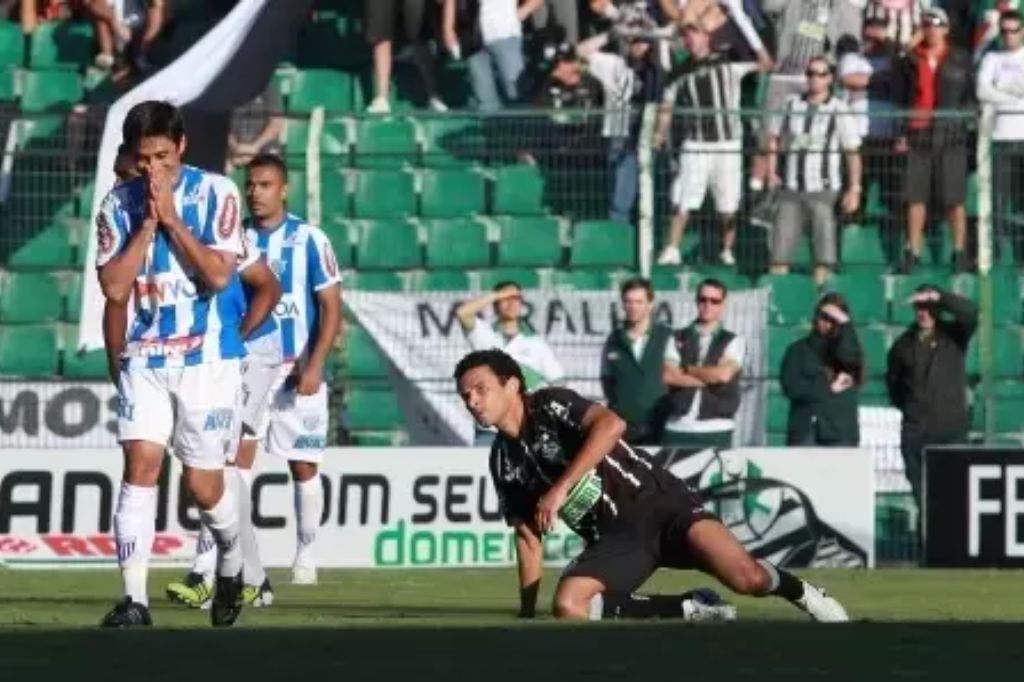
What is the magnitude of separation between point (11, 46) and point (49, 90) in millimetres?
596

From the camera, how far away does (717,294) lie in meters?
20.5

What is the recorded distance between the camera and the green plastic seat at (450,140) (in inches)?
866

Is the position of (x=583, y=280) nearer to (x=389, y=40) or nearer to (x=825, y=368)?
(x=825, y=368)

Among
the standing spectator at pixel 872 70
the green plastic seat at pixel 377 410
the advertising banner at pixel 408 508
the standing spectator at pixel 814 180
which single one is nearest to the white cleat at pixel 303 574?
the advertising banner at pixel 408 508

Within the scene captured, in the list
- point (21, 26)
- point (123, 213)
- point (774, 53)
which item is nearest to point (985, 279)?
point (774, 53)

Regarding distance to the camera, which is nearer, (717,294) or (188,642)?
(188,642)

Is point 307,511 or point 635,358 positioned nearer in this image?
point 307,511

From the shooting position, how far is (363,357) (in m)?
21.3

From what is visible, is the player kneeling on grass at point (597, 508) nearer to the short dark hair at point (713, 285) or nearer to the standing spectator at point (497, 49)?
the short dark hair at point (713, 285)

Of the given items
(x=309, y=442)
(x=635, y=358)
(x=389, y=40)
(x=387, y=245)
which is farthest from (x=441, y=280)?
(x=309, y=442)

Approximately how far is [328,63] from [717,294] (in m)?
5.27

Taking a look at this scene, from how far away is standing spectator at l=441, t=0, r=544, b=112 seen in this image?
23.8 m

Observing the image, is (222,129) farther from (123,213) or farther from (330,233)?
(123,213)

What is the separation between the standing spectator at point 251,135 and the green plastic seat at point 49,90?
9.00 feet
